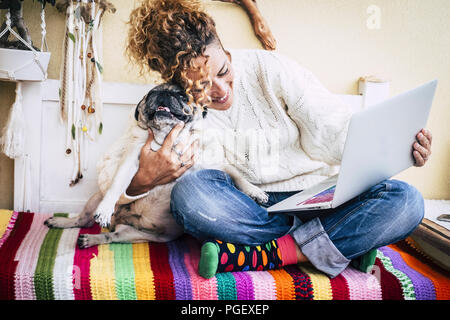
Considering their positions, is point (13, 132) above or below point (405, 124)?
below

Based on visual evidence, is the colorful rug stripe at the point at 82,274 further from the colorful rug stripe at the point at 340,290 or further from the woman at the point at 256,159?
the colorful rug stripe at the point at 340,290

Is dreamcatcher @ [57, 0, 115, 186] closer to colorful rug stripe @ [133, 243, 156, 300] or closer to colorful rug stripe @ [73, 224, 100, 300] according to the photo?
colorful rug stripe @ [73, 224, 100, 300]

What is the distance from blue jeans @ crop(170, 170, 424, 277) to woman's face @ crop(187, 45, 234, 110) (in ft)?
0.91

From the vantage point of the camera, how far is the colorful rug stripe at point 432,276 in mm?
899

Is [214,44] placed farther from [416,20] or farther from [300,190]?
[416,20]

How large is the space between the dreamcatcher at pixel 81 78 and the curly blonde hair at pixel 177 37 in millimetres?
237

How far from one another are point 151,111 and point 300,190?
0.52 metres

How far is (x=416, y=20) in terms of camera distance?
4.50 feet

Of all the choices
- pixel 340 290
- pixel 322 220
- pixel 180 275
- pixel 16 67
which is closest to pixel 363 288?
pixel 340 290

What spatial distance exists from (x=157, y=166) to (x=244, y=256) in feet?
1.27

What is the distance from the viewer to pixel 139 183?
3.60 feet

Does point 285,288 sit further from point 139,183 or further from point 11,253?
point 11,253

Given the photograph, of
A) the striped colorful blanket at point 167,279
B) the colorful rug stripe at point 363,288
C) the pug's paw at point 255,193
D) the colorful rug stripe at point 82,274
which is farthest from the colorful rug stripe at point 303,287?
the colorful rug stripe at point 82,274
